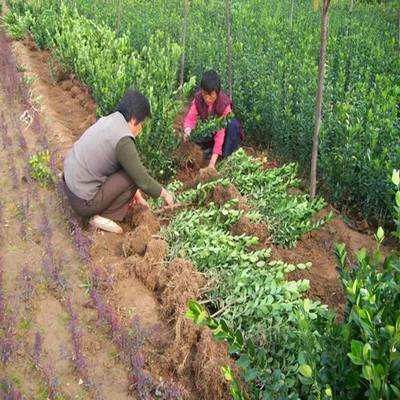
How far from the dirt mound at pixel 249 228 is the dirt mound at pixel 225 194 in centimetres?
22

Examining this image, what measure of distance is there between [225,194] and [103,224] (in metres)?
0.96

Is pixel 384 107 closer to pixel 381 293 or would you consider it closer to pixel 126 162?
pixel 126 162

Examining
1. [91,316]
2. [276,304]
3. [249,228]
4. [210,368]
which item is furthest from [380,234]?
[91,316]

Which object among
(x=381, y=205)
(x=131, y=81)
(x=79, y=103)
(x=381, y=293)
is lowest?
(x=79, y=103)

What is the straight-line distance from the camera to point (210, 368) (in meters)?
2.61

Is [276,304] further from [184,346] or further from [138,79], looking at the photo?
[138,79]

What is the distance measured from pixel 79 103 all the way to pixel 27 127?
41.6 inches

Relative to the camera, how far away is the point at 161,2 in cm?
1145

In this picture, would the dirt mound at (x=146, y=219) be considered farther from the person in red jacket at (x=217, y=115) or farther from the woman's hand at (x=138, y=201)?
the person in red jacket at (x=217, y=115)

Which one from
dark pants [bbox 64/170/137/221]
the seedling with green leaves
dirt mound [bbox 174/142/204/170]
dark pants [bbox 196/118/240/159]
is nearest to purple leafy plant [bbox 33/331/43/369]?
dark pants [bbox 64/170/137/221]

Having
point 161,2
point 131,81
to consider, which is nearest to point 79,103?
point 131,81

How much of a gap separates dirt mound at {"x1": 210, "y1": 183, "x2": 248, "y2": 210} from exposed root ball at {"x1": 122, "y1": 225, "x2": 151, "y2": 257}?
669 mm

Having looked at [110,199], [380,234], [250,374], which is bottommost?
[110,199]

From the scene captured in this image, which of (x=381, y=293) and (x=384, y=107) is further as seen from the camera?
(x=384, y=107)
